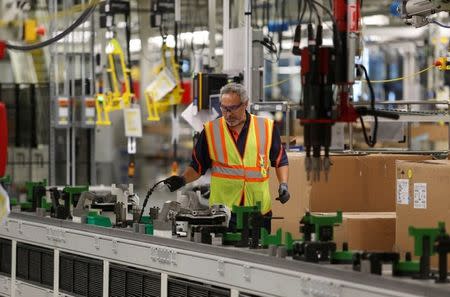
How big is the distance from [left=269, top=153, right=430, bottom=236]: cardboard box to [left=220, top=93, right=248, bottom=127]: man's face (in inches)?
32.4

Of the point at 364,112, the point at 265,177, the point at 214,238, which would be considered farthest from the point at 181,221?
the point at 364,112

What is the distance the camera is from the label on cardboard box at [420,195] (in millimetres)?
5109

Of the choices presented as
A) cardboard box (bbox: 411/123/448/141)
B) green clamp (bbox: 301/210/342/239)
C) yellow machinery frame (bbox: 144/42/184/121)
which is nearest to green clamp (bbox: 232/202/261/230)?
green clamp (bbox: 301/210/342/239)

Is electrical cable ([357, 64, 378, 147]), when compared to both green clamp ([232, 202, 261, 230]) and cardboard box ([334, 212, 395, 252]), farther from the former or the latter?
green clamp ([232, 202, 261, 230])

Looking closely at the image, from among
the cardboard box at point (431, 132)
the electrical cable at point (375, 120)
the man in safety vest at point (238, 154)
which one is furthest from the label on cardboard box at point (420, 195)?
the cardboard box at point (431, 132)

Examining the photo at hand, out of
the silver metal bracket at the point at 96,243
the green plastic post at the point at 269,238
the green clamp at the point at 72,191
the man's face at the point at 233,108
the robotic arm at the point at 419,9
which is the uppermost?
the robotic arm at the point at 419,9

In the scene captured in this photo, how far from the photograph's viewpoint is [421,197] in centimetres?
513

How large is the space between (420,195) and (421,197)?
11 millimetres

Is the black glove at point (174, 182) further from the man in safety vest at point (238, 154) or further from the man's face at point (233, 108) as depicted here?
the man's face at point (233, 108)

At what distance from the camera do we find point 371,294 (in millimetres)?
4453

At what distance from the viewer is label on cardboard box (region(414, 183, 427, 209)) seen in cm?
511

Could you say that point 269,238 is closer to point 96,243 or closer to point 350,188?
point 350,188

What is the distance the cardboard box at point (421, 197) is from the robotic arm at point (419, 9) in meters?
1.26

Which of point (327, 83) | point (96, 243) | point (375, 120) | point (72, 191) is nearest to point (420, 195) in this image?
point (375, 120)
